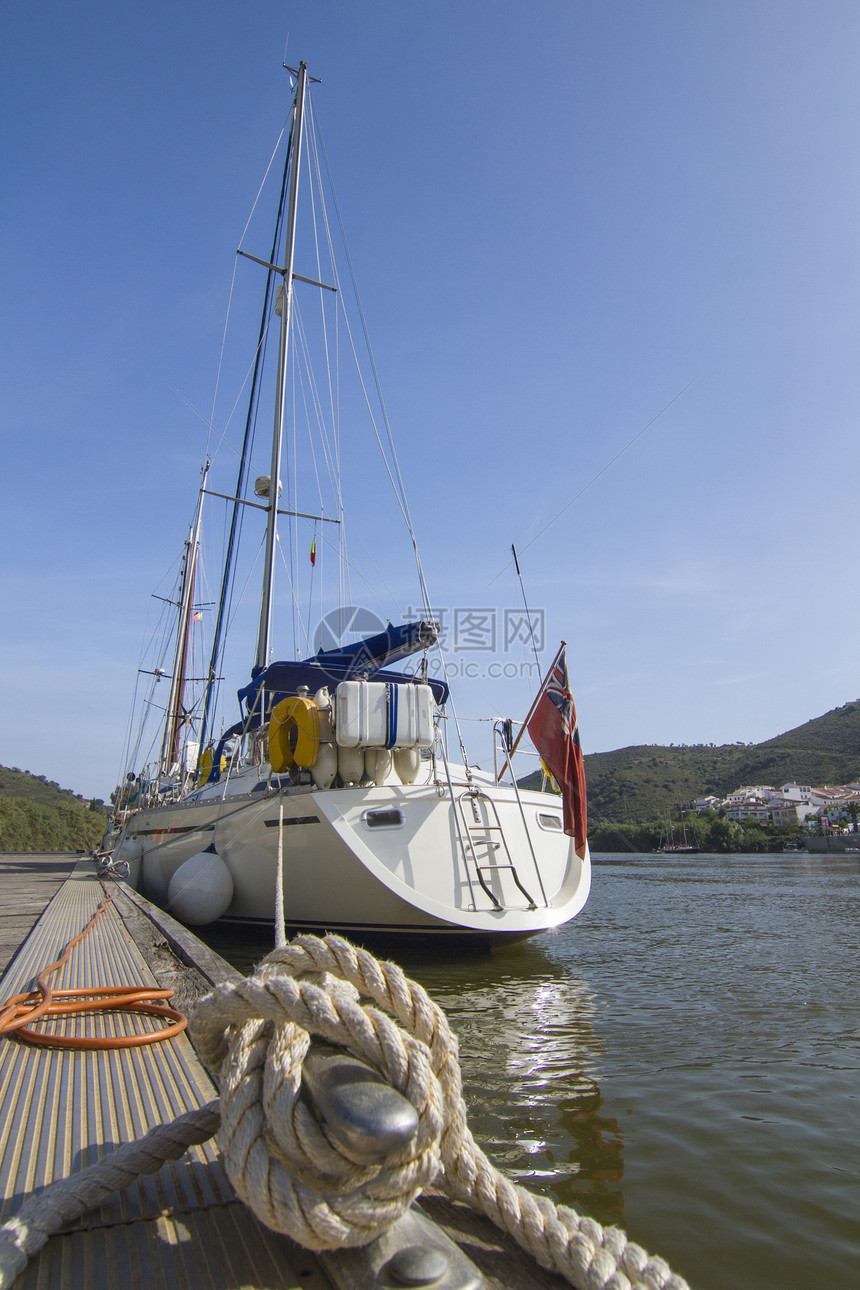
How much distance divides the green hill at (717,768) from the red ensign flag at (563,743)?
75644 millimetres

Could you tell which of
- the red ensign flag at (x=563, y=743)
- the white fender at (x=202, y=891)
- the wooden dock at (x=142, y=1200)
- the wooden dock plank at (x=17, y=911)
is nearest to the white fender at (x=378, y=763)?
the red ensign flag at (x=563, y=743)

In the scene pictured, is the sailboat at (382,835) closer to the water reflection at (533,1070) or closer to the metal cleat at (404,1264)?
the water reflection at (533,1070)

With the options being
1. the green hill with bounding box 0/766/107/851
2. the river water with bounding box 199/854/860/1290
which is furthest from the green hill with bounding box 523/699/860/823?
the river water with bounding box 199/854/860/1290

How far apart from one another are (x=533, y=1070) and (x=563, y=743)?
14.8 ft

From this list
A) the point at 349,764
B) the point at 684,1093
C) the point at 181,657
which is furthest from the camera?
the point at 181,657

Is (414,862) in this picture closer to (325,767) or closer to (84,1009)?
(325,767)

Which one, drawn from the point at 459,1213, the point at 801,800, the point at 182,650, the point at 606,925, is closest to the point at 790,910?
the point at 606,925

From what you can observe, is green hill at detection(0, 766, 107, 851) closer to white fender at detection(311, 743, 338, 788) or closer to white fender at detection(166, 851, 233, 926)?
white fender at detection(166, 851, 233, 926)

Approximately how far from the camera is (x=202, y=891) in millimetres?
8461

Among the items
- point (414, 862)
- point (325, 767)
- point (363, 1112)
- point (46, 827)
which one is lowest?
point (363, 1112)

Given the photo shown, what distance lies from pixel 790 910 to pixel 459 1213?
16059 mm

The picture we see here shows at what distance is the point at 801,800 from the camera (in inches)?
3155

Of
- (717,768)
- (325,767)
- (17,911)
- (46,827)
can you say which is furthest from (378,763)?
(717,768)

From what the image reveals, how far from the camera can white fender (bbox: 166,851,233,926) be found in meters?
8.48
